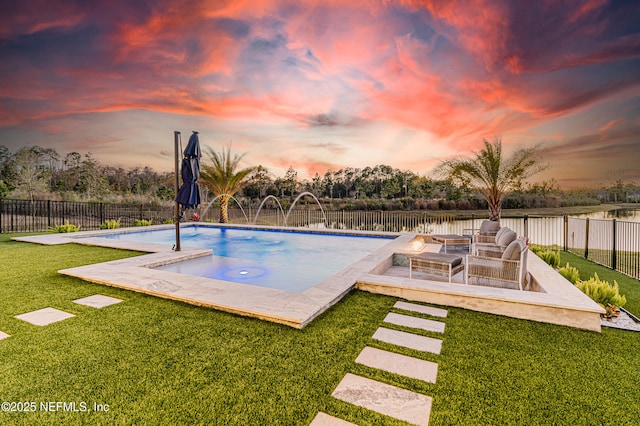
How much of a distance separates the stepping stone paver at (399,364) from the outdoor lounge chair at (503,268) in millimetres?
2420

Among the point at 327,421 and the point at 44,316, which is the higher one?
the point at 44,316

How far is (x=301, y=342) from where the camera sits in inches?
105

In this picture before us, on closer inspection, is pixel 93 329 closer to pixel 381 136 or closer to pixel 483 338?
pixel 483 338

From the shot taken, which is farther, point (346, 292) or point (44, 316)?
point (346, 292)

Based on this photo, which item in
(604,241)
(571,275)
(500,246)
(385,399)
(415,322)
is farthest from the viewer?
(604,241)

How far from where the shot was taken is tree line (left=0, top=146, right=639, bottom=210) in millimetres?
20375

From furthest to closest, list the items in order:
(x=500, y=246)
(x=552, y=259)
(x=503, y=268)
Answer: (x=552, y=259)
(x=500, y=246)
(x=503, y=268)

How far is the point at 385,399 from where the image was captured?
1968 mm

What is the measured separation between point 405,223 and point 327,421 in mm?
10361

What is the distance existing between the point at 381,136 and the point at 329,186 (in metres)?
29.6

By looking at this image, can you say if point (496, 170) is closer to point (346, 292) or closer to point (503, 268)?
point (503, 268)

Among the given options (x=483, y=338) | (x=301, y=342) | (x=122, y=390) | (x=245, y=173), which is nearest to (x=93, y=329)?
(x=122, y=390)

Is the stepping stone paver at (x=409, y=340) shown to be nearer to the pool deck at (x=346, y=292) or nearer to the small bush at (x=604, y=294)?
the pool deck at (x=346, y=292)

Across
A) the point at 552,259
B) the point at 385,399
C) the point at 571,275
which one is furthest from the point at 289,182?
the point at 385,399
